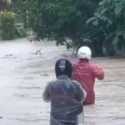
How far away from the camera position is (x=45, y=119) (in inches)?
451

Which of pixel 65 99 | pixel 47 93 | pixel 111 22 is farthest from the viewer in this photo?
pixel 111 22

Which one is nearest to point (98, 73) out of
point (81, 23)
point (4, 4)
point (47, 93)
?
point (47, 93)

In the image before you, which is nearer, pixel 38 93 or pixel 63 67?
pixel 63 67

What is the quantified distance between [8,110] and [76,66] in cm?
348

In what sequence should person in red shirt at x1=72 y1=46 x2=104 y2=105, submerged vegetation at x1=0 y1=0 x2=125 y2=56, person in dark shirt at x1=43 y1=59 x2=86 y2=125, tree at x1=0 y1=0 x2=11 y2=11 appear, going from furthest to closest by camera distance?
tree at x1=0 y1=0 x2=11 y2=11 < submerged vegetation at x1=0 y1=0 x2=125 y2=56 < person in red shirt at x1=72 y1=46 x2=104 y2=105 < person in dark shirt at x1=43 y1=59 x2=86 y2=125

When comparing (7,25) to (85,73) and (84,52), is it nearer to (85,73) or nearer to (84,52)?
(85,73)

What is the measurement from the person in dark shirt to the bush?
34871mm

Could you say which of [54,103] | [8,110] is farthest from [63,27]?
[54,103]

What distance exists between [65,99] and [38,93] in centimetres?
797

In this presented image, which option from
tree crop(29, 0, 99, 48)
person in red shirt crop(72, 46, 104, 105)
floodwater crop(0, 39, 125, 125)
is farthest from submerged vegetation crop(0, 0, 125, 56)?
person in red shirt crop(72, 46, 104, 105)

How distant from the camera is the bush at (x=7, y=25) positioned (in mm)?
41688

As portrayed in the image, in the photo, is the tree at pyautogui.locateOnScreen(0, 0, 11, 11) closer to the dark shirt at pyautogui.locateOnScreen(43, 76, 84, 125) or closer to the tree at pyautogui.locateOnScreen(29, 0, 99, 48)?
the tree at pyautogui.locateOnScreen(29, 0, 99, 48)

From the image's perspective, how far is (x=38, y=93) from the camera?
14789mm

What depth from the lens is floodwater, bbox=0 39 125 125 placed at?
37.4 feet
